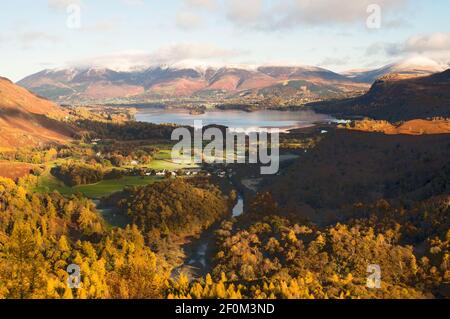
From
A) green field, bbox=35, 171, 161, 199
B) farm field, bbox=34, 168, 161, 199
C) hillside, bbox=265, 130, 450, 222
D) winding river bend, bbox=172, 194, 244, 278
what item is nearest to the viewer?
winding river bend, bbox=172, 194, 244, 278

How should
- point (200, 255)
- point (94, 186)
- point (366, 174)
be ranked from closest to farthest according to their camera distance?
point (200, 255)
point (366, 174)
point (94, 186)

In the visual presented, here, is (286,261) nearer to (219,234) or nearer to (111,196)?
(219,234)

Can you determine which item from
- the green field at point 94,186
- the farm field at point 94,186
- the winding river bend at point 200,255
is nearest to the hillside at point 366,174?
the winding river bend at point 200,255

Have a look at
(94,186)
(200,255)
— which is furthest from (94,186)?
(200,255)

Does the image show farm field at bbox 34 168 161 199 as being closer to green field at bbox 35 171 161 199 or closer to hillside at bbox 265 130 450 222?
green field at bbox 35 171 161 199

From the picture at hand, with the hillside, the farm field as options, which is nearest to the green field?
the farm field

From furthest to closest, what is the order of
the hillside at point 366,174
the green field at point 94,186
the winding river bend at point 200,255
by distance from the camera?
the green field at point 94,186, the hillside at point 366,174, the winding river bend at point 200,255

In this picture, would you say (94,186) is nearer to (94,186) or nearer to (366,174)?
(94,186)

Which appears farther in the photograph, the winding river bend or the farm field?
the farm field

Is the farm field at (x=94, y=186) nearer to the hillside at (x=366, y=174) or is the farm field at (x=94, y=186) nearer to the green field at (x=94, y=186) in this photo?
the green field at (x=94, y=186)

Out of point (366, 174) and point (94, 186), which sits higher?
point (366, 174)

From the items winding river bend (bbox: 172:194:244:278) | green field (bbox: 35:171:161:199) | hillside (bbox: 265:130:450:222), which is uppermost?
hillside (bbox: 265:130:450:222)
